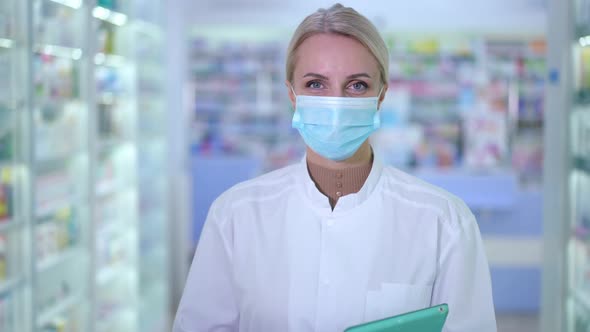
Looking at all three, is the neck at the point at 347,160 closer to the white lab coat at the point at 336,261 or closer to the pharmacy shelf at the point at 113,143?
the white lab coat at the point at 336,261

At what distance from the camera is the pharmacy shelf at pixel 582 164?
418 cm

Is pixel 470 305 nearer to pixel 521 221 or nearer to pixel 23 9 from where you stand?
pixel 23 9

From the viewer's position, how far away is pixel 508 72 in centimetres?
928

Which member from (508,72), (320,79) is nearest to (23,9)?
(320,79)

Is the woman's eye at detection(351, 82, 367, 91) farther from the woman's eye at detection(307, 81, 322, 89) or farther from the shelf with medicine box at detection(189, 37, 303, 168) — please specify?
the shelf with medicine box at detection(189, 37, 303, 168)

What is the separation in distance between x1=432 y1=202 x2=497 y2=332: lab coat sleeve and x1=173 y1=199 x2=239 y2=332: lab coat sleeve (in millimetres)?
532

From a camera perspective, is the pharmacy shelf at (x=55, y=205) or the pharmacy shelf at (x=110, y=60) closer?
the pharmacy shelf at (x=55, y=205)

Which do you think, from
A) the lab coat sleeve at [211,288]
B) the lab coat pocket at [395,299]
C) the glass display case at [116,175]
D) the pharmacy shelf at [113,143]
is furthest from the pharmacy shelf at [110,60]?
the lab coat pocket at [395,299]

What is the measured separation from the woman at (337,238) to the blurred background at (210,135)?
3.07ft

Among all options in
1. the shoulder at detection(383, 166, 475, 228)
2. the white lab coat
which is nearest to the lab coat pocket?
the white lab coat

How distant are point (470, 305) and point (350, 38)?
2.38 ft

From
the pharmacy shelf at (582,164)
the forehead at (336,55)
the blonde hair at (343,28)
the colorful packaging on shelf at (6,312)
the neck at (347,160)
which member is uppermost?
the blonde hair at (343,28)

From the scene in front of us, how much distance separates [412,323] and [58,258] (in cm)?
323

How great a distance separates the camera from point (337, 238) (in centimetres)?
194
